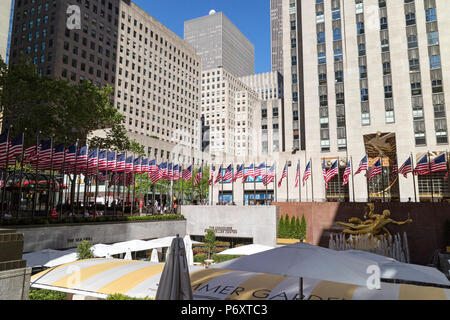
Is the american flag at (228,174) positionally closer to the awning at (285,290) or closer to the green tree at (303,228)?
the green tree at (303,228)

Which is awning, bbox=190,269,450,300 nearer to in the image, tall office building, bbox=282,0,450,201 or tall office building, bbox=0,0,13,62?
tall office building, bbox=282,0,450,201

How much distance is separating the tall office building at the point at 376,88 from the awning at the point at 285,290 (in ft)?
145

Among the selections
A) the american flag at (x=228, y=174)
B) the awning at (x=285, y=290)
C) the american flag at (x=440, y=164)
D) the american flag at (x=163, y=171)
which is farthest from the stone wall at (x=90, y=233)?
the american flag at (x=440, y=164)

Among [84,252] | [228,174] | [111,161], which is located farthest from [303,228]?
[84,252]

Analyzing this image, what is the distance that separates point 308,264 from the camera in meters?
7.92

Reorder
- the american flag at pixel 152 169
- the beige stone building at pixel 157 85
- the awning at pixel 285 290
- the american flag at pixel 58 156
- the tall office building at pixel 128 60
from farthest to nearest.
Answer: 1. the beige stone building at pixel 157 85
2. the tall office building at pixel 128 60
3. the american flag at pixel 152 169
4. the american flag at pixel 58 156
5. the awning at pixel 285 290

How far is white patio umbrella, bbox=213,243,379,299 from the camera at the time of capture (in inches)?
295

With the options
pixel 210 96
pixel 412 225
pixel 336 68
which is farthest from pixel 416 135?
pixel 210 96

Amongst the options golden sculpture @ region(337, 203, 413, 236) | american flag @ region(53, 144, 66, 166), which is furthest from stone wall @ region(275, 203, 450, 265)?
american flag @ region(53, 144, 66, 166)

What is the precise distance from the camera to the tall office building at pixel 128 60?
8738cm

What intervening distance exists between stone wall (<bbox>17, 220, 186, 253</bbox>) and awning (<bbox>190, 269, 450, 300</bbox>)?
16.6m
